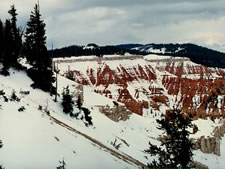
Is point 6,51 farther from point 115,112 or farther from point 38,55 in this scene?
point 115,112

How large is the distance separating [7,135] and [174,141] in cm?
1002

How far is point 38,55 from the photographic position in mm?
48125

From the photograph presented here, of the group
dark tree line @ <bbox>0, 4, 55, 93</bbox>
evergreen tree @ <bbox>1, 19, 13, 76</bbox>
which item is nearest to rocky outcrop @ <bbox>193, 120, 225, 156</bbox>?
dark tree line @ <bbox>0, 4, 55, 93</bbox>

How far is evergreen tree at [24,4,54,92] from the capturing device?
4681 cm

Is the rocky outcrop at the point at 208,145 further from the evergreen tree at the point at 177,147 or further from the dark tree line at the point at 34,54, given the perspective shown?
the evergreen tree at the point at 177,147

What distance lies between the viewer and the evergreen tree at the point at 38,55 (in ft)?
154

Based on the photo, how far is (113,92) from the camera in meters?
194

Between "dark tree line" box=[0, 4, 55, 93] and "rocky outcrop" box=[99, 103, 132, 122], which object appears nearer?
"dark tree line" box=[0, 4, 55, 93]

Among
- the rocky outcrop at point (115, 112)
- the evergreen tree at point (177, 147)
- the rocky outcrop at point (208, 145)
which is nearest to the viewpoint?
the evergreen tree at point (177, 147)

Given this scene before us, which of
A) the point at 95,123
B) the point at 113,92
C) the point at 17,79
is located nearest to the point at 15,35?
the point at 17,79

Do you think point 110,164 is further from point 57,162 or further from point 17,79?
point 17,79

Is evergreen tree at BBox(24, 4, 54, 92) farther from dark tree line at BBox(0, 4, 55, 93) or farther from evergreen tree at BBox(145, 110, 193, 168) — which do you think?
evergreen tree at BBox(145, 110, 193, 168)

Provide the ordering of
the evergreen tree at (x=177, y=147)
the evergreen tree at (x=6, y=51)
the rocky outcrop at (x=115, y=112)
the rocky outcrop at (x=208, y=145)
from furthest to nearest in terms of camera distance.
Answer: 1. the rocky outcrop at (x=115, y=112)
2. the rocky outcrop at (x=208, y=145)
3. the evergreen tree at (x=6, y=51)
4. the evergreen tree at (x=177, y=147)

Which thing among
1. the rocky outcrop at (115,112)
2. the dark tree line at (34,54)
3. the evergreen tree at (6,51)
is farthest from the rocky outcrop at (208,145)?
the evergreen tree at (6,51)
